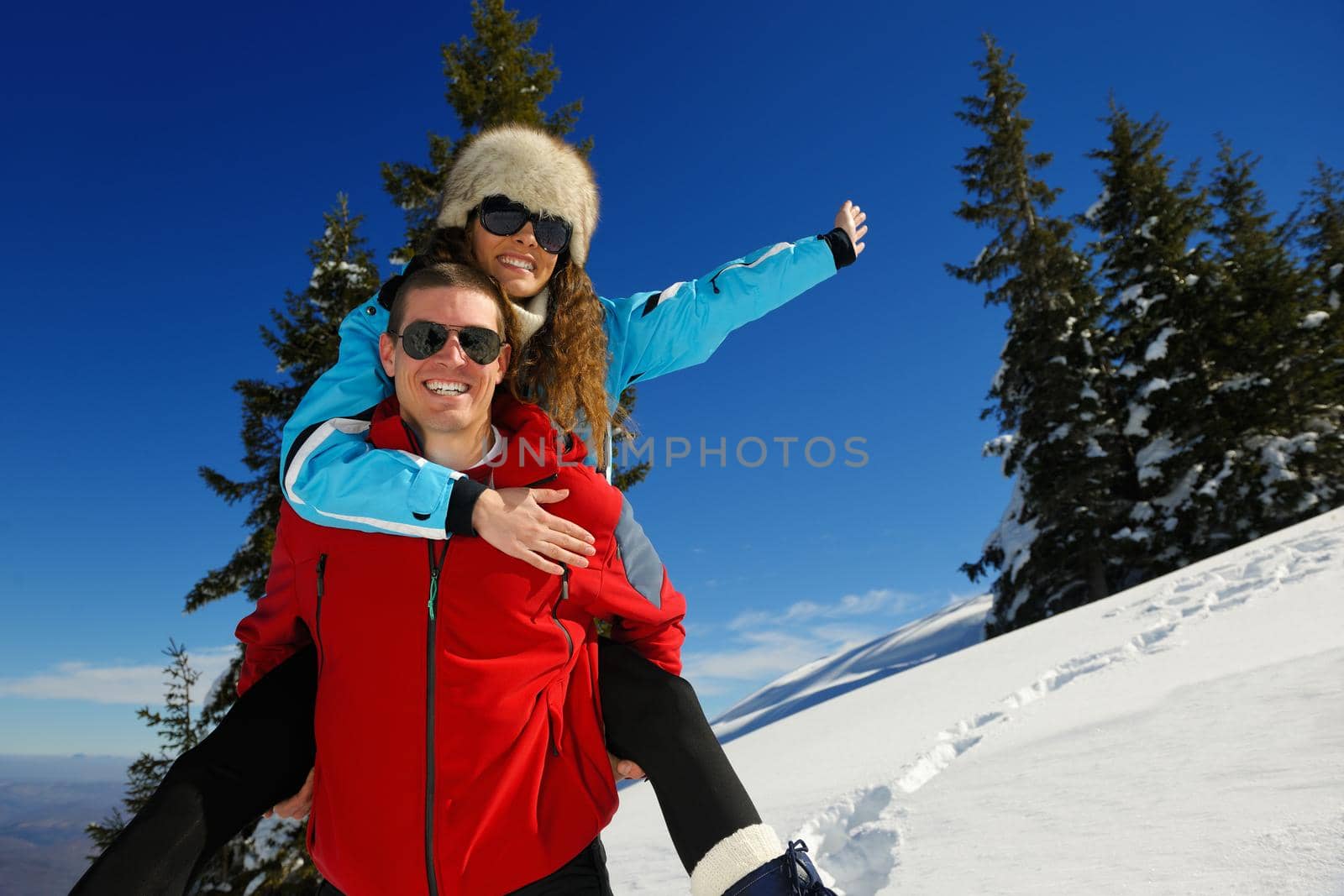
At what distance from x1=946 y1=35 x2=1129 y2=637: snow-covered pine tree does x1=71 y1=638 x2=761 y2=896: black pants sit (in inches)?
619

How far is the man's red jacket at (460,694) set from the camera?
61.1 inches

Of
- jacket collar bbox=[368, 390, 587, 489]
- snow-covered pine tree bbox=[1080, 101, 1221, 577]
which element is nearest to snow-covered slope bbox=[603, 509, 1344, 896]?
jacket collar bbox=[368, 390, 587, 489]

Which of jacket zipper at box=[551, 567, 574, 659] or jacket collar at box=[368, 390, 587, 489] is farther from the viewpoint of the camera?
jacket collar at box=[368, 390, 587, 489]

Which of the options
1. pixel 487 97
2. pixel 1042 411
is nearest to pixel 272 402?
pixel 487 97

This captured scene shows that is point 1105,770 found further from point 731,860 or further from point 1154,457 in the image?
point 1154,457

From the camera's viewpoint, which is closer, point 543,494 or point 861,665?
point 543,494

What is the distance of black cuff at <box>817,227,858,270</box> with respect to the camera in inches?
109

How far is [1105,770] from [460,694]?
250 cm

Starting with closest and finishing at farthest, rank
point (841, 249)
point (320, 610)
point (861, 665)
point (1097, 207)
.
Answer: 1. point (320, 610)
2. point (841, 249)
3. point (1097, 207)
4. point (861, 665)

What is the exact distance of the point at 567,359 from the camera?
7.70 feet

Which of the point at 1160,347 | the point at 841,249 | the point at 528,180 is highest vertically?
the point at 1160,347

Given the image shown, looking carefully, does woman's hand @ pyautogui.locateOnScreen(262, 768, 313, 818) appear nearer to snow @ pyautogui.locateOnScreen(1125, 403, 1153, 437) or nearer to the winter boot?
the winter boot

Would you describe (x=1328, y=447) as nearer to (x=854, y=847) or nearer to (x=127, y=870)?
(x=854, y=847)

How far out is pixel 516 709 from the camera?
162 cm
